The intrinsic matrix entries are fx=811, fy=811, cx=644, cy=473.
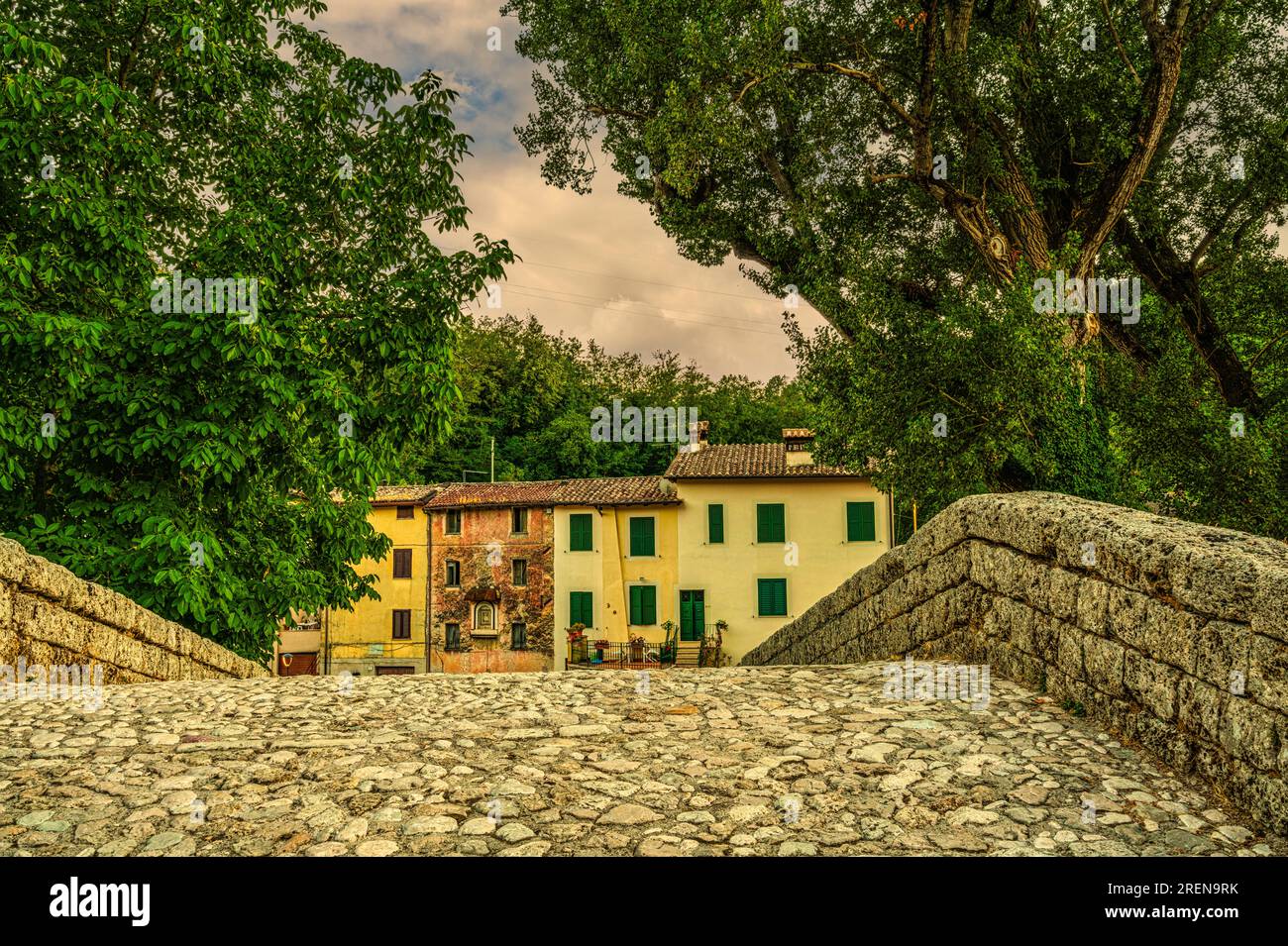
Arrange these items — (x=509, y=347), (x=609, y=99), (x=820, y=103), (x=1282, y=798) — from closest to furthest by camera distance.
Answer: (x=1282, y=798), (x=820, y=103), (x=609, y=99), (x=509, y=347)

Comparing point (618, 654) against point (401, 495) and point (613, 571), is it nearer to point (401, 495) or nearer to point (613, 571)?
point (613, 571)

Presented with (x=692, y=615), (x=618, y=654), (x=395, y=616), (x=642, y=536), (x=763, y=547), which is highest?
(x=642, y=536)

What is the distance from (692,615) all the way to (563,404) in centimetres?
1959

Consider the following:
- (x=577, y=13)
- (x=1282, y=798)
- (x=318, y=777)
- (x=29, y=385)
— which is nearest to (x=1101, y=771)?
(x=1282, y=798)

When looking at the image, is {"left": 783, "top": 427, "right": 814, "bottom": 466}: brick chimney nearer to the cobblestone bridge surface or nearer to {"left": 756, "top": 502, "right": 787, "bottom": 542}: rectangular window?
{"left": 756, "top": 502, "right": 787, "bottom": 542}: rectangular window

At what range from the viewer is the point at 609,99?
1476 centimetres

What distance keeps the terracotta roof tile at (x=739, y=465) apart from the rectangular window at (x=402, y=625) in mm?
11220

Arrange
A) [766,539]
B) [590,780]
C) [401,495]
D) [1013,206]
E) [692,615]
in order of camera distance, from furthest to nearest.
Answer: [401,495] → [692,615] → [766,539] → [1013,206] → [590,780]

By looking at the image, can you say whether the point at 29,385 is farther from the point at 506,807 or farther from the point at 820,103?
the point at 820,103

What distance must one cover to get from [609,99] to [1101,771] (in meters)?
14.0

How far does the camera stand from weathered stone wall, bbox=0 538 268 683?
5.52 m

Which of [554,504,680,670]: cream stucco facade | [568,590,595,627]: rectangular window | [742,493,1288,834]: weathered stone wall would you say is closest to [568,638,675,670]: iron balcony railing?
[554,504,680,670]: cream stucco facade

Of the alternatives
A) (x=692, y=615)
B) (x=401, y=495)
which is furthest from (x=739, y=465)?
(x=401, y=495)

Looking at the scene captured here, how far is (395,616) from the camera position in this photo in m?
29.9
